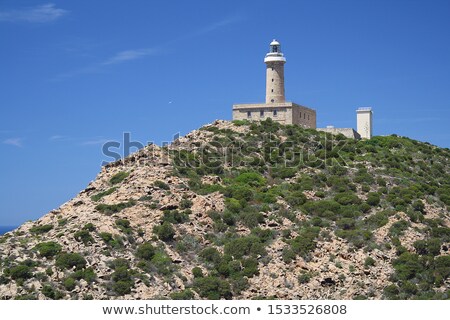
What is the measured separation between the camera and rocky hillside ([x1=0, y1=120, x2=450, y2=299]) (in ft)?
185

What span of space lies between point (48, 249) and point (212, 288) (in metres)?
9.97

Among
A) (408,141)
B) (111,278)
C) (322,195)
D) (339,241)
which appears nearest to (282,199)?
(322,195)

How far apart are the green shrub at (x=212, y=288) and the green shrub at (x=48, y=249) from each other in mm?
8474

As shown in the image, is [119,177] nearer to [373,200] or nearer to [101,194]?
[101,194]

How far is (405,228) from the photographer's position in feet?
210

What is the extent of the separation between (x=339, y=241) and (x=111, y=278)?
15.3 m

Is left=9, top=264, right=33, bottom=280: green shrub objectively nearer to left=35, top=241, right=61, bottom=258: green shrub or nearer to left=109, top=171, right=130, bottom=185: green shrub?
left=35, top=241, right=61, bottom=258: green shrub

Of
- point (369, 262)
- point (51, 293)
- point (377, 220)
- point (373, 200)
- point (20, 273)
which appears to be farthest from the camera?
point (373, 200)

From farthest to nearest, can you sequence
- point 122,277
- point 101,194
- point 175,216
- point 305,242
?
1. point 101,194
2. point 175,216
3. point 305,242
4. point 122,277

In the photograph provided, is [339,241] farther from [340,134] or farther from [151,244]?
[340,134]

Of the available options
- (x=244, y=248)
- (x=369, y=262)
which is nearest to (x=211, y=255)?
(x=244, y=248)

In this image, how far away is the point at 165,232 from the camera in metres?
61.3

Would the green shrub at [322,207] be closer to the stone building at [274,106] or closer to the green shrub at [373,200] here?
the green shrub at [373,200]

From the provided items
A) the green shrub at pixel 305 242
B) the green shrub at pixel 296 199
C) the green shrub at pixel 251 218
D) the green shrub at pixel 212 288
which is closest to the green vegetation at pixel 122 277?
the green shrub at pixel 212 288
